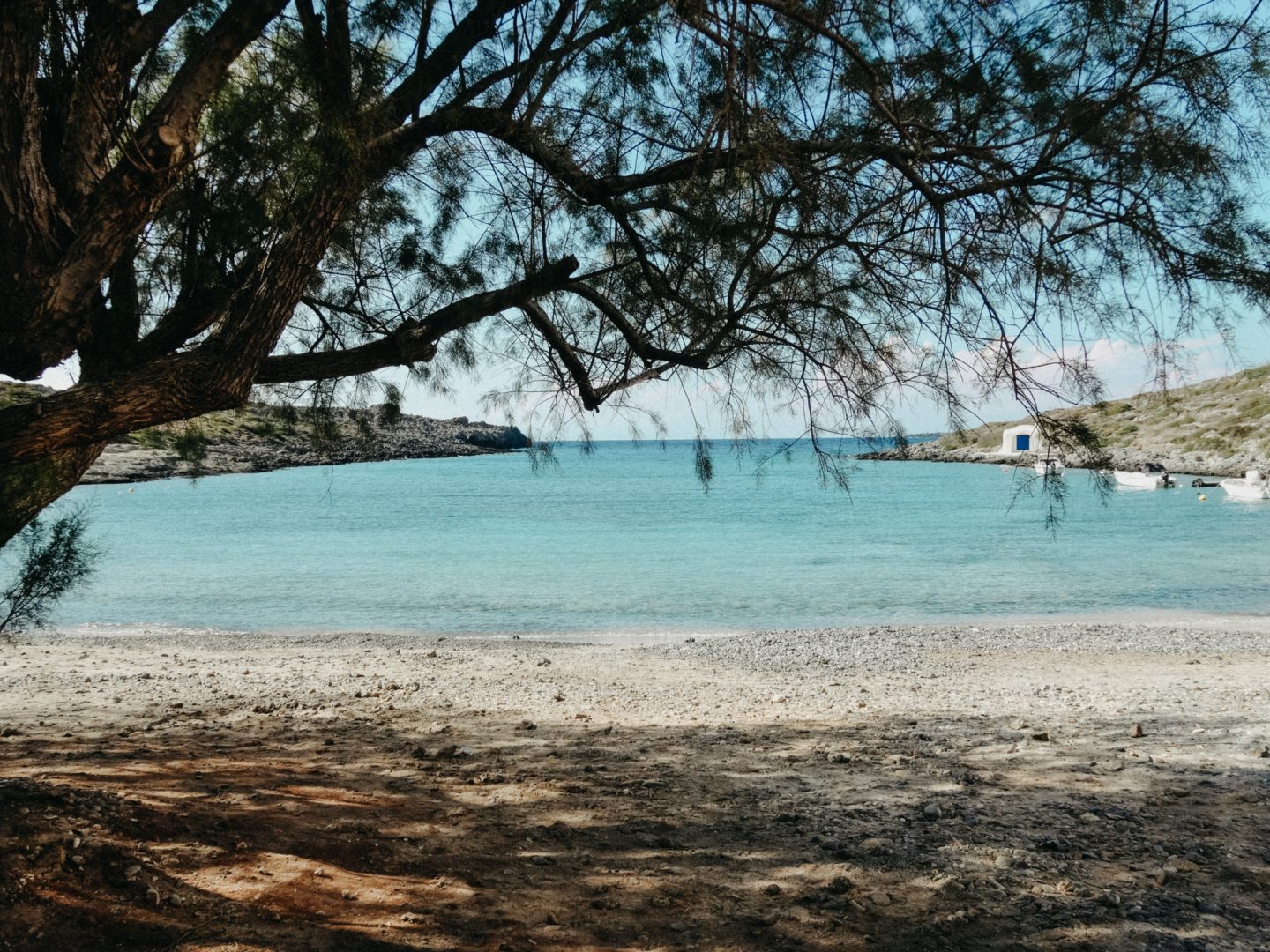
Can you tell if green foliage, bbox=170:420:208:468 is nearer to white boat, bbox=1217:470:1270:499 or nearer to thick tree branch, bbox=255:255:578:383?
thick tree branch, bbox=255:255:578:383

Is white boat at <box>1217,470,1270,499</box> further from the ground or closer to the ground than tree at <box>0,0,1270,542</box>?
closer to the ground

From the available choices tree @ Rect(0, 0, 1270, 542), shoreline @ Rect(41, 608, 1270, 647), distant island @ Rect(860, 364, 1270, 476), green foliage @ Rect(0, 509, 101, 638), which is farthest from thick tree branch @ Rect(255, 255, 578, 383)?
distant island @ Rect(860, 364, 1270, 476)

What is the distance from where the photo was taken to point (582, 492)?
35.5m

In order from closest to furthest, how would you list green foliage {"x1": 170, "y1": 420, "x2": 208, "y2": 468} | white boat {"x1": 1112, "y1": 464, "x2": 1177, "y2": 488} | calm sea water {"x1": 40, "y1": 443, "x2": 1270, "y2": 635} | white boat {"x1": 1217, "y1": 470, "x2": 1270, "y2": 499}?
green foliage {"x1": 170, "y1": 420, "x2": 208, "y2": 468} → calm sea water {"x1": 40, "y1": 443, "x2": 1270, "y2": 635} → white boat {"x1": 1217, "y1": 470, "x2": 1270, "y2": 499} → white boat {"x1": 1112, "y1": 464, "x2": 1177, "y2": 488}

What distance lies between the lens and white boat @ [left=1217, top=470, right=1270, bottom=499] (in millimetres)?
26703

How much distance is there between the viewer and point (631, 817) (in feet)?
11.5

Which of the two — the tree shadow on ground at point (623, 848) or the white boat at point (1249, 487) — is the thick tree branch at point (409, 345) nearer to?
the tree shadow on ground at point (623, 848)

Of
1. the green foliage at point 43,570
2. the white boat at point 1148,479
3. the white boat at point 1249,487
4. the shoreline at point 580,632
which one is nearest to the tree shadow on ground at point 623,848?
the green foliage at point 43,570

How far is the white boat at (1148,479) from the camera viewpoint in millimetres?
29469

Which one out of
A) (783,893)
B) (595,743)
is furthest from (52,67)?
(595,743)

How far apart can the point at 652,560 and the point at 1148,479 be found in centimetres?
1982

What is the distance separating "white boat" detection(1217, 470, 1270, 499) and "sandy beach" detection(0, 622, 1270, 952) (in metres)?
23.9

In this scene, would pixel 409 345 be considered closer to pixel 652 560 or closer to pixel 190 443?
pixel 190 443

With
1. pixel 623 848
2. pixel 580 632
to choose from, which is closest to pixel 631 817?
pixel 623 848
